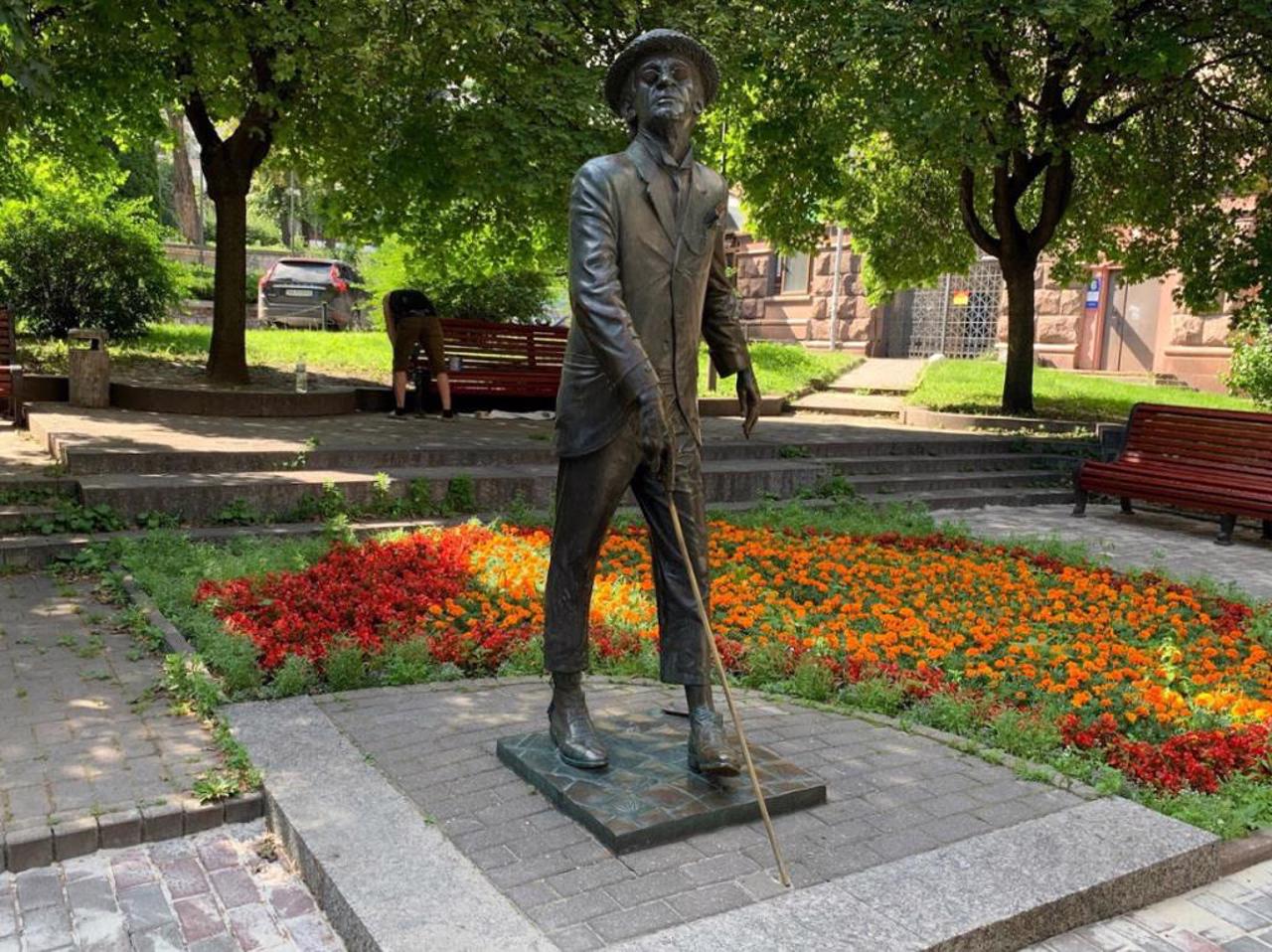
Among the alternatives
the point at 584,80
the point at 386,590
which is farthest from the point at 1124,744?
the point at 584,80

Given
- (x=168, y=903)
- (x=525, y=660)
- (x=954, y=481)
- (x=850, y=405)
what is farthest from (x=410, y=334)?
(x=168, y=903)

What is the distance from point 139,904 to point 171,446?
6.64 metres

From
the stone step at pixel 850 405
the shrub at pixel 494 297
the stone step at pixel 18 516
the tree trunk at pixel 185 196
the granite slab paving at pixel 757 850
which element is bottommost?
the granite slab paving at pixel 757 850

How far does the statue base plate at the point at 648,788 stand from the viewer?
3623mm

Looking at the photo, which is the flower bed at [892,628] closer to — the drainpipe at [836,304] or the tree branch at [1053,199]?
the tree branch at [1053,199]

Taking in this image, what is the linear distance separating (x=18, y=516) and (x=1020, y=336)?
47.0 feet

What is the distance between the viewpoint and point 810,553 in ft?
26.8

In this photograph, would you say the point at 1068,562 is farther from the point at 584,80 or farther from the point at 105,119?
the point at 105,119

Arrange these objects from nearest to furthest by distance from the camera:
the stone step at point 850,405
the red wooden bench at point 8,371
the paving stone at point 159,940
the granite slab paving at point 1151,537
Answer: the paving stone at point 159,940 → the granite slab paving at point 1151,537 → the red wooden bench at point 8,371 → the stone step at point 850,405

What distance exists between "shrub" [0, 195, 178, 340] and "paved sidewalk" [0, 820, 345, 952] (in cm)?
1315

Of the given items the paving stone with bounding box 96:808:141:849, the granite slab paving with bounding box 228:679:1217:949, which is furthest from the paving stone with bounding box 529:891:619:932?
the paving stone with bounding box 96:808:141:849

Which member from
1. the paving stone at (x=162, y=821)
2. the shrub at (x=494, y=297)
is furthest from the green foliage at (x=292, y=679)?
the shrub at (x=494, y=297)

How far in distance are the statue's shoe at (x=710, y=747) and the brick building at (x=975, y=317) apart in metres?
16.7

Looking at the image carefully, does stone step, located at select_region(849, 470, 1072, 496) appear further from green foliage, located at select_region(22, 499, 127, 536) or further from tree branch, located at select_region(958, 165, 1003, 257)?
green foliage, located at select_region(22, 499, 127, 536)
